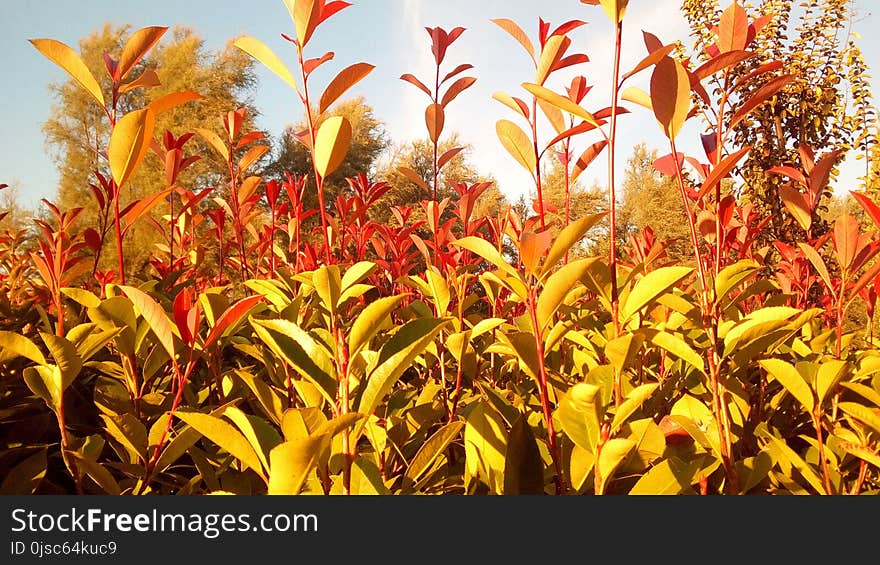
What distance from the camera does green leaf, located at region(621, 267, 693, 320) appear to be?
78 centimetres

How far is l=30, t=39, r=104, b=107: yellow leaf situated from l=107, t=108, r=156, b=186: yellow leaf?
0.12 meters

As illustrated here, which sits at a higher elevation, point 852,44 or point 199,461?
point 852,44

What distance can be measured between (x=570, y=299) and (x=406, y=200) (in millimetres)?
25432

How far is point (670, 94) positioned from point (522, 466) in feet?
1.89

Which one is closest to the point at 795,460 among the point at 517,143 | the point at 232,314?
the point at 517,143

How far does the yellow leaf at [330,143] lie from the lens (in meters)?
0.89

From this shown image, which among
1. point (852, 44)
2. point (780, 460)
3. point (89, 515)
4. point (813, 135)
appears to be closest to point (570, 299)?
point (780, 460)

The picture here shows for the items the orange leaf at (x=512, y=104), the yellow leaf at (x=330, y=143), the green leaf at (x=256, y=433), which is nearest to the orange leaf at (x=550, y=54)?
the orange leaf at (x=512, y=104)

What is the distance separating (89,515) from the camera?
0.62 m

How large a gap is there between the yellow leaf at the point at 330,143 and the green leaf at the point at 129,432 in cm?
50

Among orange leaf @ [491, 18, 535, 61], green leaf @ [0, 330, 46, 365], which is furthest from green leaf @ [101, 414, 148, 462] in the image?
orange leaf @ [491, 18, 535, 61]

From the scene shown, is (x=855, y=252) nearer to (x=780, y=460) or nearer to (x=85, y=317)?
(x=780, y=460)

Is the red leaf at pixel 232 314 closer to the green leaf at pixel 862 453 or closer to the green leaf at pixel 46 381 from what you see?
the green leaf at pixel 46 381

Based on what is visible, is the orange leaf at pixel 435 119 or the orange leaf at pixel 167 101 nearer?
the orange leaf at pixel 167 101
